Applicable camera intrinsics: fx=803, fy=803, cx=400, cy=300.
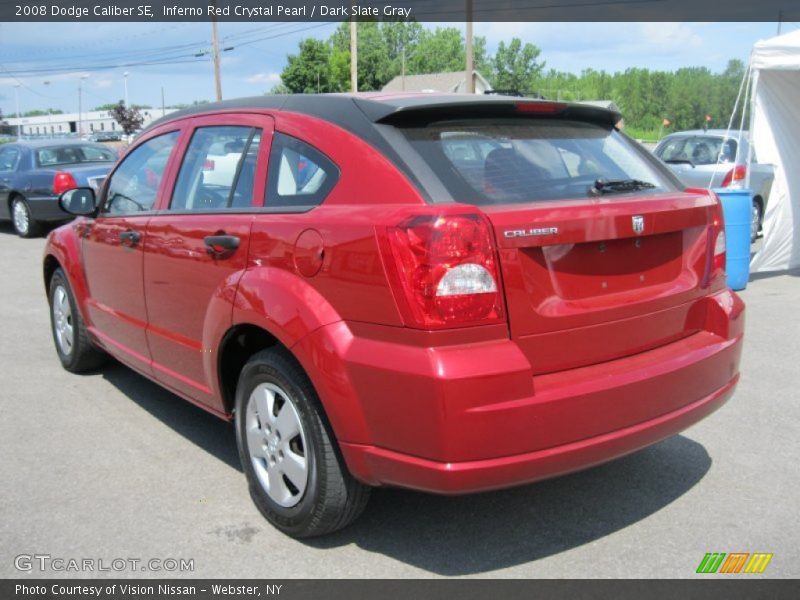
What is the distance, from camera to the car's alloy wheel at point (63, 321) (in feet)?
18.2

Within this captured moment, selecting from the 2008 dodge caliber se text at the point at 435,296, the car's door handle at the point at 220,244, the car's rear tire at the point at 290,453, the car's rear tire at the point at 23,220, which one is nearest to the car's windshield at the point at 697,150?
the 2008 dodge caliber se text at the point at 435,296

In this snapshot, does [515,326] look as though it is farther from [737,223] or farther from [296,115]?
[737,223]

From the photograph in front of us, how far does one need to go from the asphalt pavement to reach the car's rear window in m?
1.38

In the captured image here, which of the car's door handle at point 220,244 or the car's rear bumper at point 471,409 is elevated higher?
the car's door handle at point 220,244

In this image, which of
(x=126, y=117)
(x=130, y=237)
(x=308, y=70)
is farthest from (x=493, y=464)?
(x=126, y=117)

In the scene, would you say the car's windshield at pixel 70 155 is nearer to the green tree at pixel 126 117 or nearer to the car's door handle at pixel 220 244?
the car's door handle at pixel 220 244

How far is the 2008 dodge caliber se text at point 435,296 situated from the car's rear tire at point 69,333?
68.7 inches

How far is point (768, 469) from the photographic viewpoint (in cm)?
390

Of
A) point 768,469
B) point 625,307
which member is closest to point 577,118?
point 625,307

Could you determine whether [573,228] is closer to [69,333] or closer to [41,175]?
[69,333]

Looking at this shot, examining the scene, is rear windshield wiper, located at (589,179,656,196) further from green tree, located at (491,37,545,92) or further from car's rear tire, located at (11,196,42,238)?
green tree, located at (491,37,545,92)

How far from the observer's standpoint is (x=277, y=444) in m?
3.27

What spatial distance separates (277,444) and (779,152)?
799 cm

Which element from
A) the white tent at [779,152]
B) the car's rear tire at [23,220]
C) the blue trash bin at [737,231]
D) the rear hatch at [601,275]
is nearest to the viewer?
the rear hatch at [601,275]
